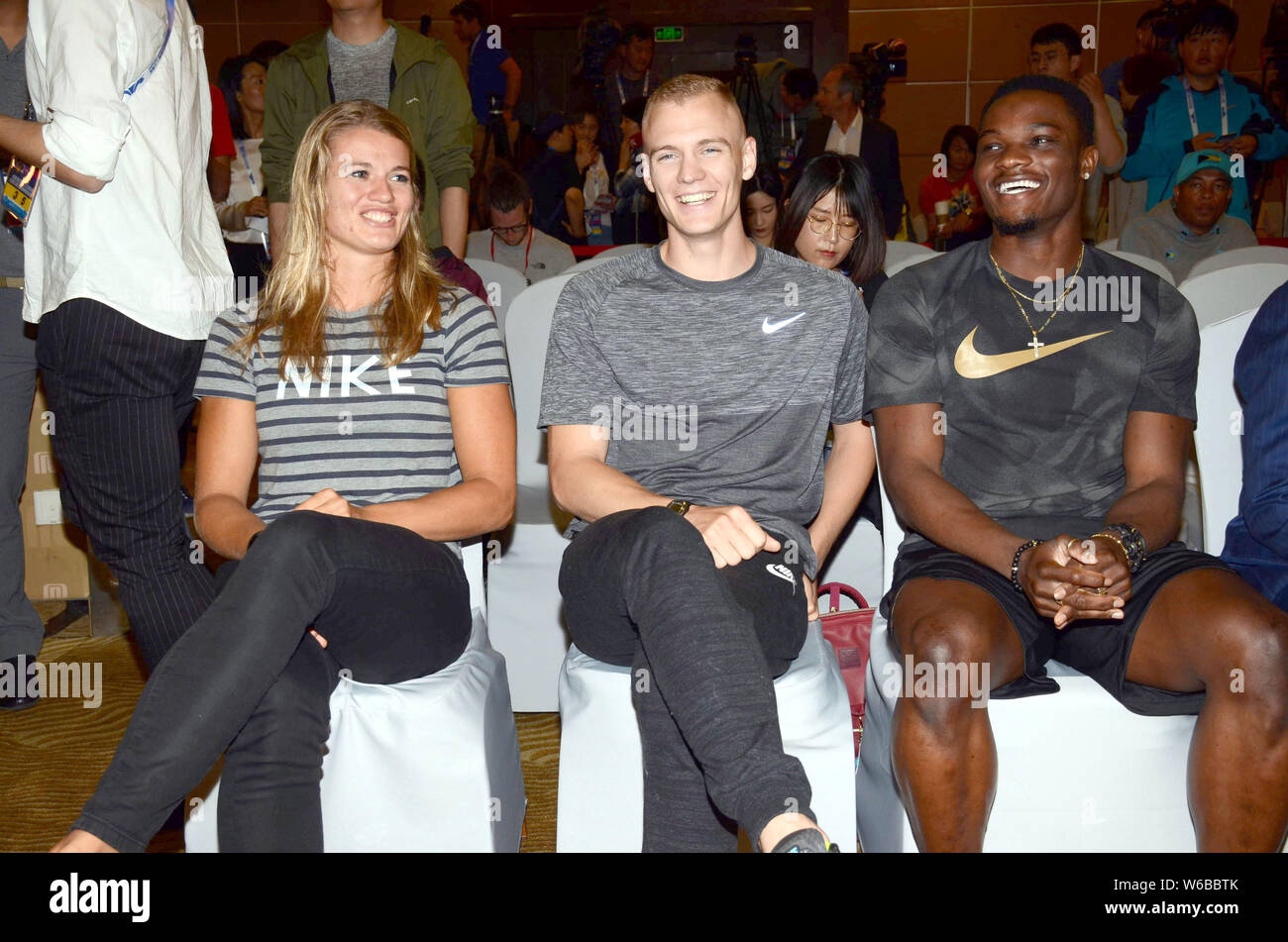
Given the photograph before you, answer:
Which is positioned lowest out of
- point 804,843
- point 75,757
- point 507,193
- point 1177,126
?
point 75,757

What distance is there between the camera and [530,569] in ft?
8.24

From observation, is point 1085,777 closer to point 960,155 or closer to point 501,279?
point 501,279

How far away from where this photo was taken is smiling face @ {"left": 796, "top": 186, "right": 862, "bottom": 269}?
8.99 feet

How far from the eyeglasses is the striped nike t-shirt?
116 cm

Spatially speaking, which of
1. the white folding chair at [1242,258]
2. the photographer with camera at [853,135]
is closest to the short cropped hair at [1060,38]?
the photographer with camera at [853,135]

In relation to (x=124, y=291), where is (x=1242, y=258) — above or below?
above

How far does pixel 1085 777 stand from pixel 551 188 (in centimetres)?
460

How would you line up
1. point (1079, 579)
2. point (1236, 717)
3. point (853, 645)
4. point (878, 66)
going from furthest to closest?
point (878, 66) < point (853, 645) < point (1079, 579) < point (1236, 717)

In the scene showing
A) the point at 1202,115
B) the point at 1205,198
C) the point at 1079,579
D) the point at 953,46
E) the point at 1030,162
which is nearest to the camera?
the point at 1079,579

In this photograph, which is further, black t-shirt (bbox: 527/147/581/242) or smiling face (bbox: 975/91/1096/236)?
black t-shirt (bbox: 527/147/581/242)

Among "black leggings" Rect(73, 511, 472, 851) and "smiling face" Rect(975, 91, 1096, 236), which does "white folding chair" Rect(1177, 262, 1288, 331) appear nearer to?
"smiling face" Rect(975, 91, 1096, 236)

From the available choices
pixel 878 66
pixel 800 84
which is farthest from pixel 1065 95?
pixel 878 66

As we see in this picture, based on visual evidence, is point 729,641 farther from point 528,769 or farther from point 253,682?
point 528,769

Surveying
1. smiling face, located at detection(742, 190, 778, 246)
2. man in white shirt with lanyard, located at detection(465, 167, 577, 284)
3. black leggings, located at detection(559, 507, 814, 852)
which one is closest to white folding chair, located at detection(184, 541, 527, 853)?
black leggings, located at detection(559, 507, 814, 852)
